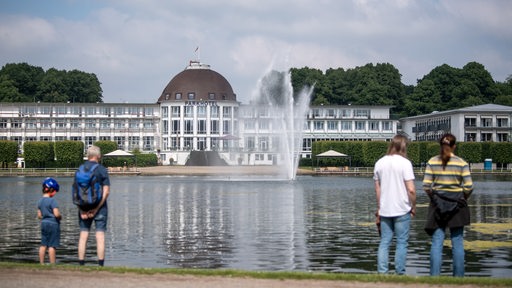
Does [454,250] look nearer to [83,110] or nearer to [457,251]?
[457,251]

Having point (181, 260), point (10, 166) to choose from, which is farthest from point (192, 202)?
point (10, 166)

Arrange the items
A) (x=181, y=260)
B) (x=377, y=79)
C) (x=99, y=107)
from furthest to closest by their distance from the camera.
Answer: (x=377, y=79)
(x=99, y=107)
(x=181, y=260)

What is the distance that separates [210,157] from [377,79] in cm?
4636

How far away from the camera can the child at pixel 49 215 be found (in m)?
15.1

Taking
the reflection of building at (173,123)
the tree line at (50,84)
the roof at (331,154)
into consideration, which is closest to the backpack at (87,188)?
the roof at (331,154)

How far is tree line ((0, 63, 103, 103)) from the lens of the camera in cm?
15475

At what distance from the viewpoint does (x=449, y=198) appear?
1372 cm

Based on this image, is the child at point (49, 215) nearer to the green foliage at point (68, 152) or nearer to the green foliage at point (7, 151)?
the green foliage at point (68, 152)

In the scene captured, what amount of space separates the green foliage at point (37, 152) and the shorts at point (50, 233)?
95.9 meters

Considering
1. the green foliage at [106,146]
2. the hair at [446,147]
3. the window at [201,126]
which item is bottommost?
the hair at [446,147]

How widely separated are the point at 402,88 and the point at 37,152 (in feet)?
263

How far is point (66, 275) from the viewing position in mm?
13555

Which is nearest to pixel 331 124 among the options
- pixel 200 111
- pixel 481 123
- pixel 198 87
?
pixel 200 111

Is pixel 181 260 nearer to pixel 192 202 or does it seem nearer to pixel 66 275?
pixel 66 275
